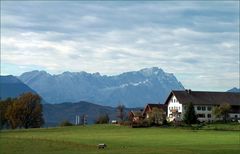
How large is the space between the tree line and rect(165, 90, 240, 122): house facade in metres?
38.0

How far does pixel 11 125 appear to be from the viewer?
15262 cm

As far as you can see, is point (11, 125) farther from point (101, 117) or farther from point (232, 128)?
point (232, 128)

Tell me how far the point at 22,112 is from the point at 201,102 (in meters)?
51.5

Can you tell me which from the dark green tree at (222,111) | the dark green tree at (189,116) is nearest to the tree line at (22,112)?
the dark green tree at (189,116)

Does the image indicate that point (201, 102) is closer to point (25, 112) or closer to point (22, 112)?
point (25, 112)

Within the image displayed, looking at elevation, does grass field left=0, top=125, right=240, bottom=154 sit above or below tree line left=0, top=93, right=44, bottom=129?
below

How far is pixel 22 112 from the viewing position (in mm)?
149875

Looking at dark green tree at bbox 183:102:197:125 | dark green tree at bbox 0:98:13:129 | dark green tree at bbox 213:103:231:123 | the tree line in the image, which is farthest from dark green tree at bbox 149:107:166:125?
dark green tree at bbox 0:98:13:129

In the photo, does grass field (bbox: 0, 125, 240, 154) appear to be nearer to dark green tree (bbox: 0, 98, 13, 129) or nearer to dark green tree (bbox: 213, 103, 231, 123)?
dark green tree (bbox: 213, 103, 231, 123)

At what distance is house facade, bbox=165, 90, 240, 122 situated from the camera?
500 feet

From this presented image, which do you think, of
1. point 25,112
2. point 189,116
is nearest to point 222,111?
point 189,116

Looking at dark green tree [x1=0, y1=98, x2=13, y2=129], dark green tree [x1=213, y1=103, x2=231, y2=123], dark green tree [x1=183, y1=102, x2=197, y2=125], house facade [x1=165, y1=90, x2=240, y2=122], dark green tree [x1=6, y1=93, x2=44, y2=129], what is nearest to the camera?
dark green tree [x1=183, y1=102, x2=197, y2=125]

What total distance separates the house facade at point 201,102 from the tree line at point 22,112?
38026mm

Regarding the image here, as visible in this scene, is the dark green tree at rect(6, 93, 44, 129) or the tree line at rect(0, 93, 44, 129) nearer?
the dark green tree at rect(6, 93, 44, 129)
